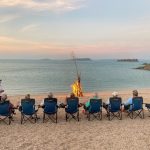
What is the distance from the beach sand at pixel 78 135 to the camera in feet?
25.8

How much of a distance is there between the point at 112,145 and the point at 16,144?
2.10m

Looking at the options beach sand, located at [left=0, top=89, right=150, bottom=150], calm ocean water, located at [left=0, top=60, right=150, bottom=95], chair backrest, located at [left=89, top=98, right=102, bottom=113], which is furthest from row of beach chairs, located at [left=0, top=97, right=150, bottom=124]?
calm ocean water, located at [left=0, top=60, right=150, bottom=95]

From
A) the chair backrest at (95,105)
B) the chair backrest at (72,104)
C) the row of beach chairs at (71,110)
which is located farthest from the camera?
the chair backrest at (95,105)

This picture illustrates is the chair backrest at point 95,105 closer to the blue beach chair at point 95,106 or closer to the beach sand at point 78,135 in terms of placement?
the blue beach chair at point 95,106

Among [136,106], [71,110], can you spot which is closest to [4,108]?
[71,110]

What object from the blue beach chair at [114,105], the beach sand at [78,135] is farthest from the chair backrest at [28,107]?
the blue beach chair at [114,105]

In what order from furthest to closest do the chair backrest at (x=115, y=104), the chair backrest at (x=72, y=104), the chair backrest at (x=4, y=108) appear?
the chair backrest at (x=115, y=104), the chair backrest at (x=72, y=104), the chair backrest at (x=4, y=108)

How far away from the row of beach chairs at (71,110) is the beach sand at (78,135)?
0.24 metres

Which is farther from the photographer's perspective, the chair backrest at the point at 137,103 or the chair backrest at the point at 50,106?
the chair backrest at the point at 137,103

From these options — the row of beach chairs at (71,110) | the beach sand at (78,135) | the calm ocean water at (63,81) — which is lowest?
the calm ocean water at (63,81)

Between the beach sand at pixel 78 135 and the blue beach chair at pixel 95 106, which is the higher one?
the blue beach chair at pixel 95 106

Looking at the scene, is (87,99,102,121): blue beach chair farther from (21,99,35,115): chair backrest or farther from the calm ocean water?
the calm ocean water

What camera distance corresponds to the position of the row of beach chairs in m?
10.1

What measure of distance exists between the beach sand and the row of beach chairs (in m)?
0.24
